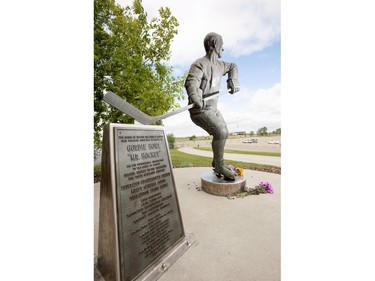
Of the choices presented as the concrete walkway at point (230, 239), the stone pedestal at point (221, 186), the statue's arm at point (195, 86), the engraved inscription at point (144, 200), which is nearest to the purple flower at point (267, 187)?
the concrete walkway at point (230, 239)

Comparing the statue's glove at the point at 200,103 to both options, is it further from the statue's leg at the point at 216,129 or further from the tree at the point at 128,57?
the tree at the point at 128,57

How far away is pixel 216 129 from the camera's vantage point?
373 centimetres

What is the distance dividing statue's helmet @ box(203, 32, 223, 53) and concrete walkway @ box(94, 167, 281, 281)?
304 cm

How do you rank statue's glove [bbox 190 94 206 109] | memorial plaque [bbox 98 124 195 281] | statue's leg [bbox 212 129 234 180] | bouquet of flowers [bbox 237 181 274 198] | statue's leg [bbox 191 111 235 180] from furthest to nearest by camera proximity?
1. bouquet of flowers [bbox 237 181 274 198]
2. statue's leg [bbox 212 129 234 180]
3. statue's leg [bbox 191 111 235 180]
4. statue's glove [bbox 190 94 206 109]
5. memorial plaque [bbox 98 124 195 281]

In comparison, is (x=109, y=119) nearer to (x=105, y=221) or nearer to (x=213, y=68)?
(x=213, y=68)

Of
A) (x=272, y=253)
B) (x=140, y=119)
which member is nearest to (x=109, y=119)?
(x=140, y=119)

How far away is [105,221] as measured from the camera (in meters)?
1.72

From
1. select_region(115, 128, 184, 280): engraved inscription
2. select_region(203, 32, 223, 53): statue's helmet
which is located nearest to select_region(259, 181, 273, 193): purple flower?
select_region(115, 128, 184, 280): engraved inscription

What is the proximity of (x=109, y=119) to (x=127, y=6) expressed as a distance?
297 centimetres

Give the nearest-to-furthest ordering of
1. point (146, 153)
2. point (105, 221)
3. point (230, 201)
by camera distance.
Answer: point (105, 221) < point (146, 153) < point (230, 201)

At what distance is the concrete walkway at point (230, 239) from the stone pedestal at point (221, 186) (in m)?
0.15

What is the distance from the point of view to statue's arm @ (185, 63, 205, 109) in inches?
132

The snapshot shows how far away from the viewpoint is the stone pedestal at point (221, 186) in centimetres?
390

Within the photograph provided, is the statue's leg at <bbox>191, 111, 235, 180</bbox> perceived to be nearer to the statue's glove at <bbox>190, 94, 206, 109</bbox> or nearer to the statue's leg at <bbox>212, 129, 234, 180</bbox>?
the statue's leg at <bbox>212, 129, 234, 180</bbox>
